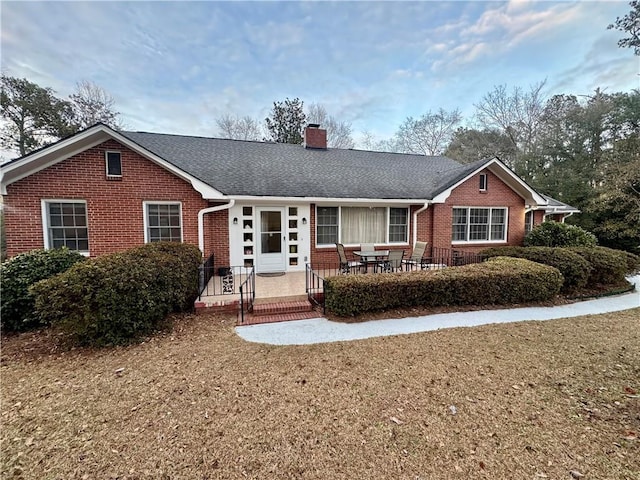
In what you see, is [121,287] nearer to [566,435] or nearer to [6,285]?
[6,285]

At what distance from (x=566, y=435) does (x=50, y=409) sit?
5547mm

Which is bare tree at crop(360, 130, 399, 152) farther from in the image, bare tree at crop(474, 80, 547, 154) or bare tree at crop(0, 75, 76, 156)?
bare tree at crop(0, 75, 76, 156)

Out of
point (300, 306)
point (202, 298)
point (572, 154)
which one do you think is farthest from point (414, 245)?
point (572, 154)

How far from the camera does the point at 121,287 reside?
491 centimetres

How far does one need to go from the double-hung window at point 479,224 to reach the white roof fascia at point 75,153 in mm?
9642

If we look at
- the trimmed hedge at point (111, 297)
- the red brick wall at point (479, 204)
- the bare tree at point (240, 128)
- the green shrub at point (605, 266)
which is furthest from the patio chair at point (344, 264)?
the bare tree at point (240, 128)

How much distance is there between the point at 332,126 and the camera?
90.2 ft

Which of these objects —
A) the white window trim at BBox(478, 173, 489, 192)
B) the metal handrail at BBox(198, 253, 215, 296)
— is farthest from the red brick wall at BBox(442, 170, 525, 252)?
the metal handrail at BBox(198, 253, 215, 296)

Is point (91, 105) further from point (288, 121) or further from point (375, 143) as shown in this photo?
point (375, 143)

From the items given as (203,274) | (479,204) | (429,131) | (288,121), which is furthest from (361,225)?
(429,131)

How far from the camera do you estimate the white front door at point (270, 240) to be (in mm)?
9859

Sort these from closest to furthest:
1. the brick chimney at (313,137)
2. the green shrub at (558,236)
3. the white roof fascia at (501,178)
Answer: the white roof fascia at (501,178) < the green shrub at (558,236) < the brick chimney at (313,137)

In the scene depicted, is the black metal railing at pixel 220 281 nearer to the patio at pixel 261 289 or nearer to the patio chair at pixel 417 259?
the patio at pixel 261 289

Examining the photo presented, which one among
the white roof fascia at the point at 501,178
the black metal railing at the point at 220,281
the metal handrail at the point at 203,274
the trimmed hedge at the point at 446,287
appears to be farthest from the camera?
the white roof fascia at the point at 501,178
